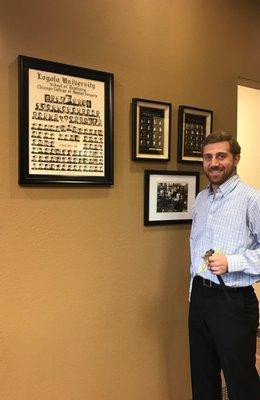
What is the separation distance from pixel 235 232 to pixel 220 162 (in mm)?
332

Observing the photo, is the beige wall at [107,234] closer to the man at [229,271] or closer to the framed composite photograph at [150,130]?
the framed composite photograph at [150,130]

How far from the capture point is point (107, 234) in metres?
Result: 1.90

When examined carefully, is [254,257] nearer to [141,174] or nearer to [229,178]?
[229,178]

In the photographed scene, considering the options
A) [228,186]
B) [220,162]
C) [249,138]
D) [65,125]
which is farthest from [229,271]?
[249,138]

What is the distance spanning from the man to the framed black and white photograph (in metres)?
0.37

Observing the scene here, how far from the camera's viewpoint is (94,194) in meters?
1.85

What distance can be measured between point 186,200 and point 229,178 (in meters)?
0.46

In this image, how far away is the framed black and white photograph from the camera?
2.14 m

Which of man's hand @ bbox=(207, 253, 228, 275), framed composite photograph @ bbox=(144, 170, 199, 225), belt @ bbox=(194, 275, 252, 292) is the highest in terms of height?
framed composite photograph @ bbox=(144, 170, 199, 225)

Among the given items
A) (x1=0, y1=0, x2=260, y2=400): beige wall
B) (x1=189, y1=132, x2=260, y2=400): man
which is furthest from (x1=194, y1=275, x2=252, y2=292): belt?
(x1=0, y1=0, x2=260, y2=400): beige wall

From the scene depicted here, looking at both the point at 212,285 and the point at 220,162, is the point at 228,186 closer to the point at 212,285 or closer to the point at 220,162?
the point at 220,162

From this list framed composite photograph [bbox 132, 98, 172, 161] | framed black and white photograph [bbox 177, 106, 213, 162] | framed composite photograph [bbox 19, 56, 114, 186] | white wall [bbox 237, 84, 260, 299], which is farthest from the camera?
white wall [bbox 237, 84, 260, 299]

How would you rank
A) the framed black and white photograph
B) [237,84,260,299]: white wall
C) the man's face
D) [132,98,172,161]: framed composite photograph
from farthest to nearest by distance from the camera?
[237,84,260,299]: white wall → the framed black and white photograph → [132,98,172,161]: framed composite photograph → the man's face

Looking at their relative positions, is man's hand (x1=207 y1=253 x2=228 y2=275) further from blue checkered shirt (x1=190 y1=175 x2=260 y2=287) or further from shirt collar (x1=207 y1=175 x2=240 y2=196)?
shirt collar (x1=207 y1=175 x2=240 y2=196)
